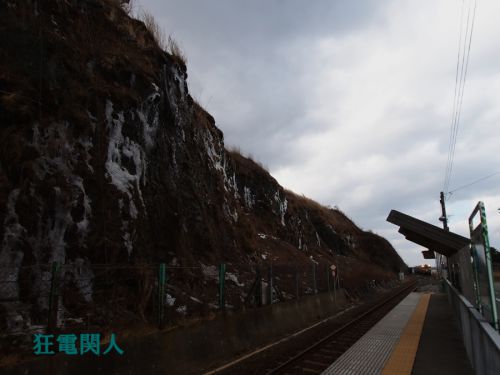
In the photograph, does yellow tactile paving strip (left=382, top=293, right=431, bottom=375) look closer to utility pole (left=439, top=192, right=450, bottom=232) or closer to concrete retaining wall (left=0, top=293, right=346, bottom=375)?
concrete retaining wall (left=0, top=293, right=346, bottom=375)

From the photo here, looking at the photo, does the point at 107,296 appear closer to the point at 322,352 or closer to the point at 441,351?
the point at 322,352

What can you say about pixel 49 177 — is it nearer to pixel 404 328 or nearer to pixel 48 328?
pixel 48 328

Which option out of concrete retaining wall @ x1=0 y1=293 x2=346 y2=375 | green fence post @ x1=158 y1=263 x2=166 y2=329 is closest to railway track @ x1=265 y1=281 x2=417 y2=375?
concrete retaining wall @ x1=0 y1=293 x2=346 y2=375

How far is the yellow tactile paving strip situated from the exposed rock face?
21.2 ft

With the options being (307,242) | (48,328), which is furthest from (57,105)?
(307,242)

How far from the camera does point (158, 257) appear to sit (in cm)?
1284

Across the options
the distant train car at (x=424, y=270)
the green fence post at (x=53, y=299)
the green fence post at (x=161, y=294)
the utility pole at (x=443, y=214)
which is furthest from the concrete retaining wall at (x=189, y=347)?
the distant train car at (x=424, y=270)

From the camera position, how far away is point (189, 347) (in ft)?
27.4

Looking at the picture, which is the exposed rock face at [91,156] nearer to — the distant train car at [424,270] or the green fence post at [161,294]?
the green fence post at [161,294]

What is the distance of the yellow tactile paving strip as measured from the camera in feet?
25.6

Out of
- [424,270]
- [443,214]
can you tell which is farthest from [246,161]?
[424,270]

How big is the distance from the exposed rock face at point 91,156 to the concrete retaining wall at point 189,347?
163 centimetres

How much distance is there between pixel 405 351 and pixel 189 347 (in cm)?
537

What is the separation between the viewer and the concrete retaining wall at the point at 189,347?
20.0 ft
